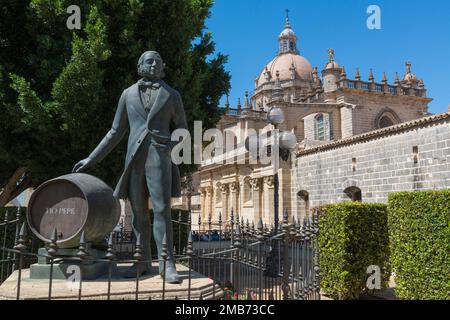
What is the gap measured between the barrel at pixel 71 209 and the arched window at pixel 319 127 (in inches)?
1181

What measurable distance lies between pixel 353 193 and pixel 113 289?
1528 centimetres

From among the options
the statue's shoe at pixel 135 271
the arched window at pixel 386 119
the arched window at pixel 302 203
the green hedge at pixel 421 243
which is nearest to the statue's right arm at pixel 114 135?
the statue's shoe at pixel 135 271

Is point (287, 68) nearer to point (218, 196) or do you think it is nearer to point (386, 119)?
point (386, 119)

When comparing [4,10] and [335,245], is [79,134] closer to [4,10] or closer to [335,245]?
[4,10]

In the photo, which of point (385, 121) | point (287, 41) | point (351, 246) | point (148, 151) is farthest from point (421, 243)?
point (287, 41)

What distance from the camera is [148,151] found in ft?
14.9

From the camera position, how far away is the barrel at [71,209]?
434cm

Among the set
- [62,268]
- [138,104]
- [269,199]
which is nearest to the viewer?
[62,268]

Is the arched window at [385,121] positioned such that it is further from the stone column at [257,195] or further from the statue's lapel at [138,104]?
the statue's lapel at [138,104]

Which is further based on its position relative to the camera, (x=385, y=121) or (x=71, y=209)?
(x=385, y=121)

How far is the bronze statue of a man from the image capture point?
4.49 m
